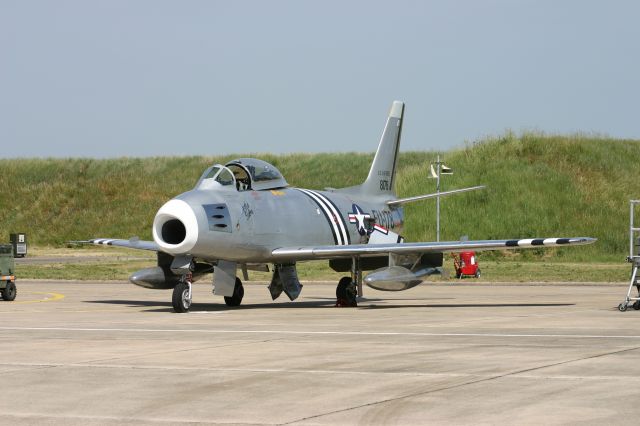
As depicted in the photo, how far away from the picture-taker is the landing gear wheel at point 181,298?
2355cm

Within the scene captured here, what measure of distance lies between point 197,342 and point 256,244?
28.7 ft

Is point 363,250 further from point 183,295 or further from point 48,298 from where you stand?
point 48,298

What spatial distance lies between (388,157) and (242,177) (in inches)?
328

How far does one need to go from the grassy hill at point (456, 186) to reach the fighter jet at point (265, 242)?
30976 mm

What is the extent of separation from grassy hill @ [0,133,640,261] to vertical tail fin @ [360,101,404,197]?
1006 inches

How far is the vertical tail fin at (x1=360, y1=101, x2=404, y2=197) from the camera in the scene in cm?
3212

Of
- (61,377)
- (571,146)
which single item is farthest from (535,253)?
(61,377)

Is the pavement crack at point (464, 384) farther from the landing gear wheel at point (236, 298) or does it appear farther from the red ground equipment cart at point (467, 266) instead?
the red ground equipment cart at point (467, 266)

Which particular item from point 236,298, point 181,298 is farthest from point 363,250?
point 181,298

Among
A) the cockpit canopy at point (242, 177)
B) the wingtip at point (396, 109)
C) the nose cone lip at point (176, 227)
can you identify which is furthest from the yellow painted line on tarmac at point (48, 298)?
the wingtip at point (396, 109)

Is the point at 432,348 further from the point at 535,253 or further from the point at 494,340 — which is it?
the point at 535,253

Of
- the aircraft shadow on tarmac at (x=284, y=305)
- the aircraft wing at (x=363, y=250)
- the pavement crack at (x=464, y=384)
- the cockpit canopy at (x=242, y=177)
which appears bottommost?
the aircraft shadow on tarmac at (x=284, y=305)

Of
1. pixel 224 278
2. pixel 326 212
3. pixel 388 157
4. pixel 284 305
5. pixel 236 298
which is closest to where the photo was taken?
pixel 224 278

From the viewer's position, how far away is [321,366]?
13.1m
